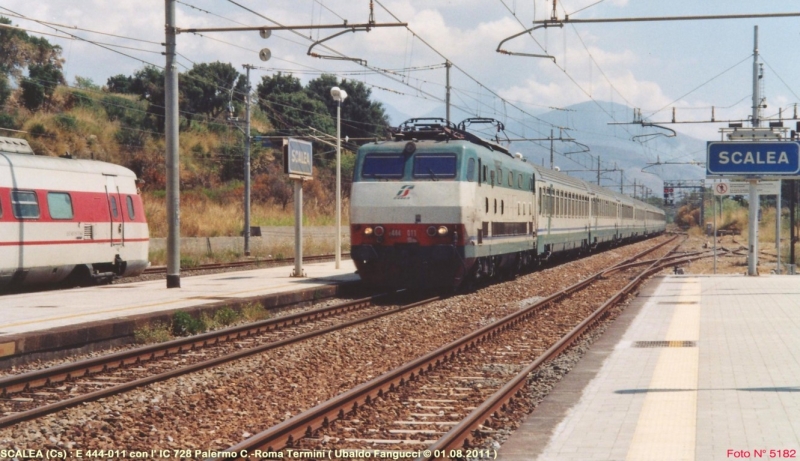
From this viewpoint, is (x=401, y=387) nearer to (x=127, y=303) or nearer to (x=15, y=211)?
(x=127, y=303)

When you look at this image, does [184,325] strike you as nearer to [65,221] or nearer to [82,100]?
[65,221]

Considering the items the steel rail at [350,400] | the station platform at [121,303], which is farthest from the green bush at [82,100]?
the steel rail at [350,400]

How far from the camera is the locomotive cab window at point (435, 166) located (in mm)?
19234

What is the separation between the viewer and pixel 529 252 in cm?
2748

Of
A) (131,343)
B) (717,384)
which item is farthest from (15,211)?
(717,384)

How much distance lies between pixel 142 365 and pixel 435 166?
940 centimetres

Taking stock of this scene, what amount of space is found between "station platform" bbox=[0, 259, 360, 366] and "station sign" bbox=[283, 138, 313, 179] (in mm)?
2639

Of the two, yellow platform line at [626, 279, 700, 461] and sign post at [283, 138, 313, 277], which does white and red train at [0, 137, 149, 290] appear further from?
yellow platform line at [626, 279, 700, 461]

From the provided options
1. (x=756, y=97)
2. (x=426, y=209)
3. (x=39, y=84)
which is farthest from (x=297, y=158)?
(x=39, y=84)

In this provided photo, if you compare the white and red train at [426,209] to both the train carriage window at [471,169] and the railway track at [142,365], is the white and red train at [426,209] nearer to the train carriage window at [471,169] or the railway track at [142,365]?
the train carriage window at [471,169]

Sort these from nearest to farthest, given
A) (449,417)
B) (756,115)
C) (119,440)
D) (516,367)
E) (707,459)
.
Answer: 1. (707,459)
2. (119,440)
3. (449,417)
4. (516,367)
5. (756,115)

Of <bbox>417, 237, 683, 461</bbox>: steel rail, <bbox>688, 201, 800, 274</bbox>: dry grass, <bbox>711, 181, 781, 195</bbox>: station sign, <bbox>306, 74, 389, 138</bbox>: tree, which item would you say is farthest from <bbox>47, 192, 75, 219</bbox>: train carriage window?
<bbox>306, 74, 389, 138</bbox>: tree

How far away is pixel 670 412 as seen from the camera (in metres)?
7.97

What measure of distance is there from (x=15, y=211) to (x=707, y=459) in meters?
15.2
